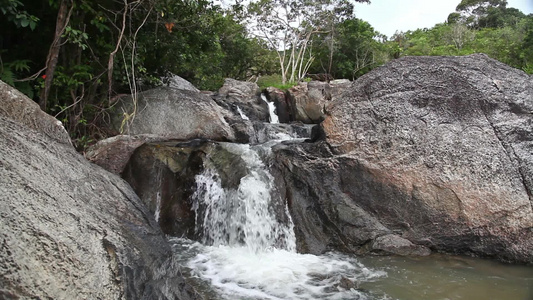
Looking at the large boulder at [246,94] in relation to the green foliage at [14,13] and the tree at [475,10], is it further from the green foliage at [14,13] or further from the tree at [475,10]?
the tree at [475,10]

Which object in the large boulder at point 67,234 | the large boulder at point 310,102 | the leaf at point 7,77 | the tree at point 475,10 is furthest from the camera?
the tree at point 475,10

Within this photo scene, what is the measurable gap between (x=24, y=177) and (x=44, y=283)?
902mm

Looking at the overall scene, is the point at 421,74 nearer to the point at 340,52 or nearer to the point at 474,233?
the point at 474,233

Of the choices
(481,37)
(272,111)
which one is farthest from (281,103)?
(481,37)

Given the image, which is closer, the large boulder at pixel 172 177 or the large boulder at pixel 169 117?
the large boulder at pixel 172 177

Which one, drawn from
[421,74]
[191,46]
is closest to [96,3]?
[191,46]

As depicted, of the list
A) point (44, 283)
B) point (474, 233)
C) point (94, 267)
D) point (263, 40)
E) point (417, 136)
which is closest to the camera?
point (44, 283)

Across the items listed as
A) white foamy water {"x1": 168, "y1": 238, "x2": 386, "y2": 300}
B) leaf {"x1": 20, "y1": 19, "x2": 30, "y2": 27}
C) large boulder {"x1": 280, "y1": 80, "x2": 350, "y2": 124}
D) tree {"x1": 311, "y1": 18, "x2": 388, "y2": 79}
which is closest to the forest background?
leaf {"x1": 20, "y1": 19, "x2": 30, "y2": 27}

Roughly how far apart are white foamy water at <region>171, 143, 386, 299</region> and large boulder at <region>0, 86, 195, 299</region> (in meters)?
A: 1.39

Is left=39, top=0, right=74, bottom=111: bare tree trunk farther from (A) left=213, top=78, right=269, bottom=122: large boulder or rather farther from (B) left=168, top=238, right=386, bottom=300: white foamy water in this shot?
(A) left=213, top=78, right=269, bottom=122: large boulder

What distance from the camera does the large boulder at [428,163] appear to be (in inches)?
224

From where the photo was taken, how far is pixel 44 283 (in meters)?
2.12

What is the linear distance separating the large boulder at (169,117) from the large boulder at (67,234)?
13.0 feet

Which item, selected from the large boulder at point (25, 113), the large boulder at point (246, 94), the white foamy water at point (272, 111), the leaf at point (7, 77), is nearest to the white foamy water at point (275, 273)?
the large boulder at point (25, 113)
